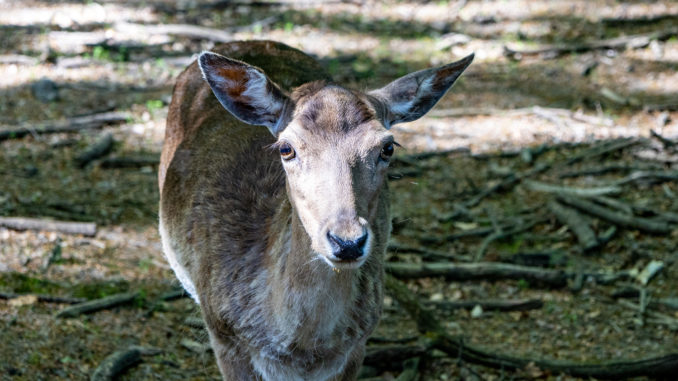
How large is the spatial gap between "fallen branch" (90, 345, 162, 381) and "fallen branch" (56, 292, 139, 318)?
0.58m

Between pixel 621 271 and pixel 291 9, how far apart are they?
9.36 metres

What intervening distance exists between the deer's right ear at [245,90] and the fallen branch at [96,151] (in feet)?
17.1

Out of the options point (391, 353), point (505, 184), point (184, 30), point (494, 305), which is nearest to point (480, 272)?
point (494, 305)

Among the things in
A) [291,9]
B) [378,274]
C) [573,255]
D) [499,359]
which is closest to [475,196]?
[573,255]

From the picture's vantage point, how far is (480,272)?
7680 mm

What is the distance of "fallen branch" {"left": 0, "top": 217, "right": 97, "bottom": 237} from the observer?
7.41 metres

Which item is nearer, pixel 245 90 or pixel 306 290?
pixel 306 290

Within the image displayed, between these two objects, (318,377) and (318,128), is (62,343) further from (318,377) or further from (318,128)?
(318,128)

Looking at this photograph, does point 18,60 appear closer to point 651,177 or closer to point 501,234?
point 501,234

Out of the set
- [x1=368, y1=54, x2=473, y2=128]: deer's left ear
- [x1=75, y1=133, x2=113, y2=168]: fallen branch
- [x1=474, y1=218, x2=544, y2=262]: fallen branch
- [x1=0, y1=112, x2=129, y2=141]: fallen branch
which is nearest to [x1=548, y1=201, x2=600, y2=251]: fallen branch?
[x1=474, y1=218, x2=544, y2=262]: fallen branch

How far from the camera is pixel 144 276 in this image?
7203 mm

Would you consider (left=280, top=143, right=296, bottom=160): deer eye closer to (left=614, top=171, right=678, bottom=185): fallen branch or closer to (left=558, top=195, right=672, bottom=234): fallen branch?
(left=558, top=195, right=672, bottom=234): fallen branch

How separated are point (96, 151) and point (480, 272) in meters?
4.71

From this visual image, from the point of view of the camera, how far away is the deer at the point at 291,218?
13.6 ft
